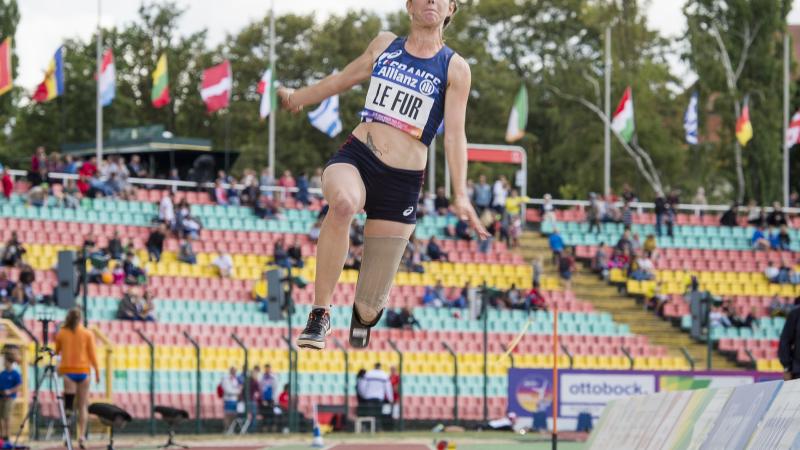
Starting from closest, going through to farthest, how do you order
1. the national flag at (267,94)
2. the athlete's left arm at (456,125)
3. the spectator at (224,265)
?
1. the athlete's left arm at (456,125)
2. the spectator at (224,265)
3. the national flag at (267,94)

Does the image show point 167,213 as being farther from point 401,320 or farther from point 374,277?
point 374,277

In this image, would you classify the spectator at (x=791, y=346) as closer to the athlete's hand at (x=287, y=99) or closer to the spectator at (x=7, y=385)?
the athlete's hand at (x=287, y=99)

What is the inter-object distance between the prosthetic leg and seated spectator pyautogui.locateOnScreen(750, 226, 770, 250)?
1322 inches

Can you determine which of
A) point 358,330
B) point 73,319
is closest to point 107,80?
point 73,319

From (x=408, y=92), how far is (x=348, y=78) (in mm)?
368

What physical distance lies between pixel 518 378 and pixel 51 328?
8.00 m

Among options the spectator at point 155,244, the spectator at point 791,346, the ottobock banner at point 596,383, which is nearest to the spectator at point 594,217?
the spectator at point 155,244

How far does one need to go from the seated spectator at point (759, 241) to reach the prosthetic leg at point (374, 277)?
3358 centimetres

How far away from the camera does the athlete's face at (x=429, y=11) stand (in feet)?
26.7

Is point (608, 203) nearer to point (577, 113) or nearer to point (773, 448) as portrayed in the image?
point (577, 113)

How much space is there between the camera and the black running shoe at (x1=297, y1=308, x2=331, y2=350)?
27.1 feet

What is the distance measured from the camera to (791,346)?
48.0 feet

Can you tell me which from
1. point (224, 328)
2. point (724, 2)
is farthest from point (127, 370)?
point (724, 2)

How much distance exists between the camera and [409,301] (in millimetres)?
34719
